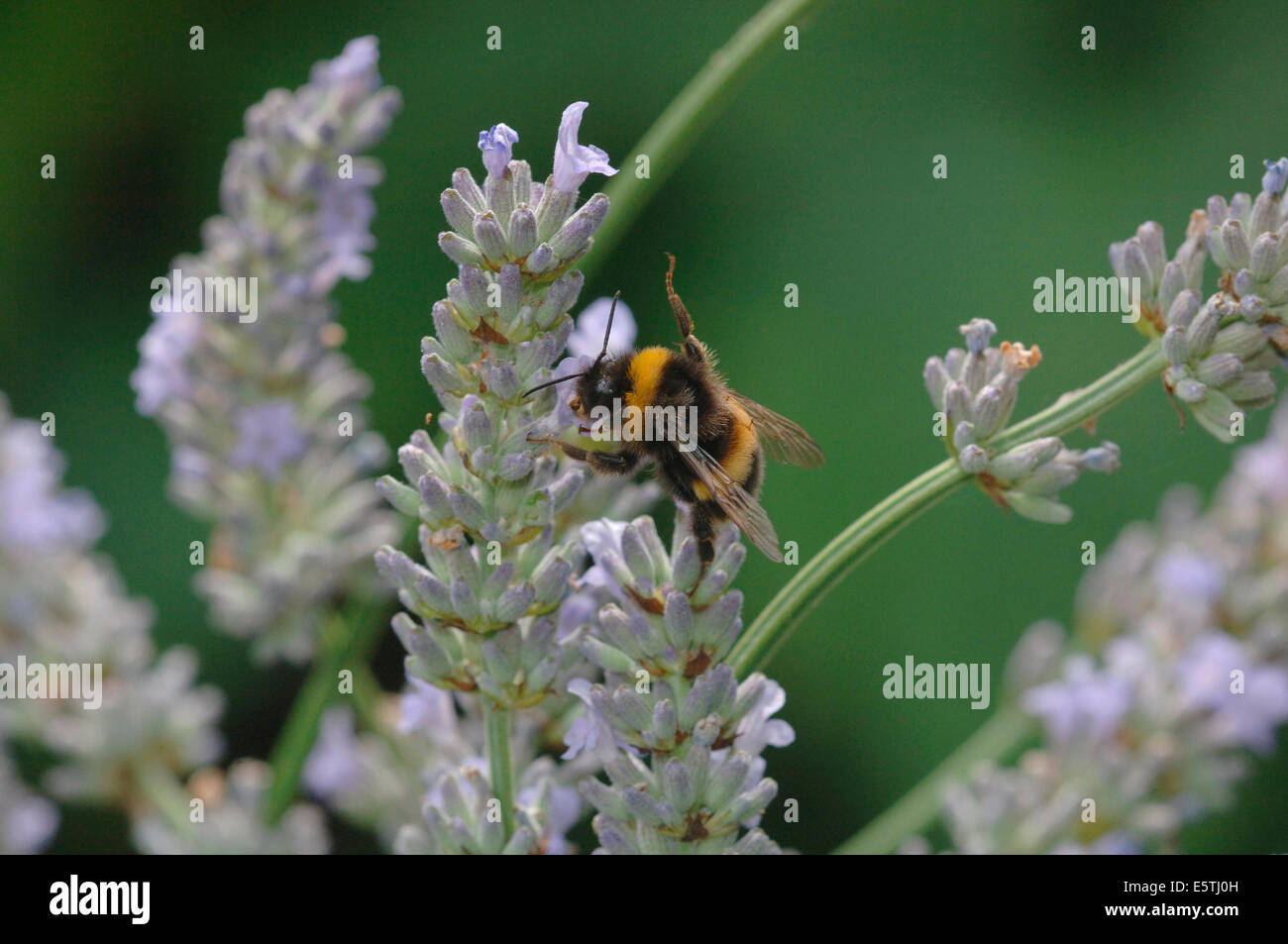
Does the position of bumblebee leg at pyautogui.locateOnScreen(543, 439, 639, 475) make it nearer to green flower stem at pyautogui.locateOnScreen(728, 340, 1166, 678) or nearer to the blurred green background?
green flower stem at pyautogui.locateOnScreen(728, 340, 1166, 678)

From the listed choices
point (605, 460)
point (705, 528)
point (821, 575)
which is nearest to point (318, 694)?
point (605, 460)

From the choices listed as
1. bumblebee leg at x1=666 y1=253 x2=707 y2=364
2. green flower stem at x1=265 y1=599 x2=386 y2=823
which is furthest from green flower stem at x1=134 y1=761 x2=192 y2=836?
bumblebee leg at x1=666 y1=253 x2=707 y2=364

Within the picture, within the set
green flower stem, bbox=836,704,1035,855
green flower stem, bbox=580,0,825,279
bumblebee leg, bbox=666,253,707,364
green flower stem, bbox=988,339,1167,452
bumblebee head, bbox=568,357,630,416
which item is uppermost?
green flower stem, bbox=580,0,825,279

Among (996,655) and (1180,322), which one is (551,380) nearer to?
(1180,322)

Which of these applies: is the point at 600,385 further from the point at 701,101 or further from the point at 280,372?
the point at 280,372
